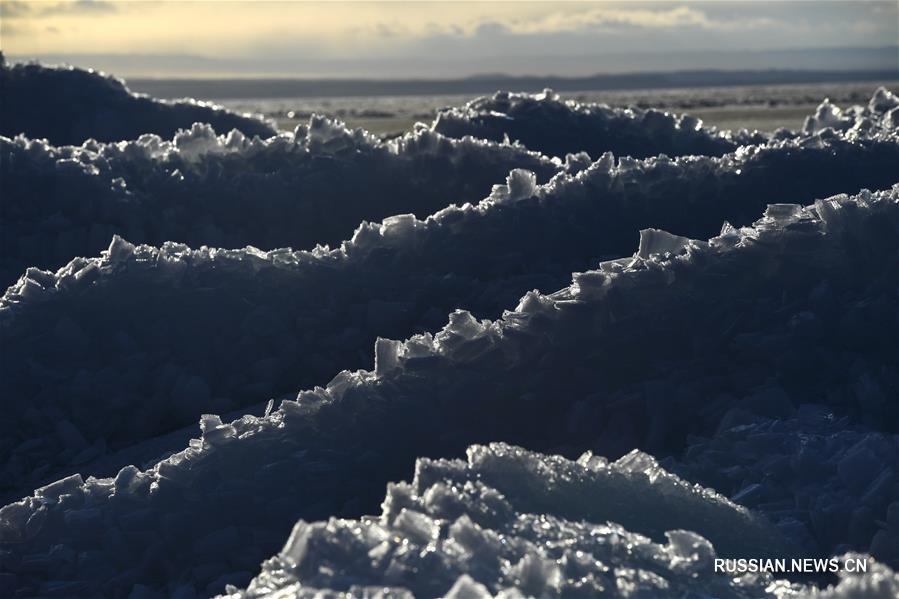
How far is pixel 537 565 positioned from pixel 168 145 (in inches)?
329

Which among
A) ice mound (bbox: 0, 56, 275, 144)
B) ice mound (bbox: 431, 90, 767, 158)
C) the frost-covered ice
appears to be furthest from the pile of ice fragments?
ice mound (bbox: 0, 56, 275, 144)

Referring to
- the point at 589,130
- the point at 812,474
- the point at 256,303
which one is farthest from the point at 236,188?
the point at 812,474

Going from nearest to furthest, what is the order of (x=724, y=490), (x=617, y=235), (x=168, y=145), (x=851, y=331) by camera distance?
(x=724, y=490)
(x=851, y=331)
(x=617, y=235)
(x=168, y=145)

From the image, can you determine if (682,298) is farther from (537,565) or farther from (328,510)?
(537,565)

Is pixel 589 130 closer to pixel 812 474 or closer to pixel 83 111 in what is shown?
pixel 83 111

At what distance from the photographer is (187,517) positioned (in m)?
5.24

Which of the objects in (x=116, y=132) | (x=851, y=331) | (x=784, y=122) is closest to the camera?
(x=851, y=331)

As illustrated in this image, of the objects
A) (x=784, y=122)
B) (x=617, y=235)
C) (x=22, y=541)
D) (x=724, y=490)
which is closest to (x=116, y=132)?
(x=617, y=235)

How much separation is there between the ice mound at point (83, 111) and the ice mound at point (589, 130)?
135 inches

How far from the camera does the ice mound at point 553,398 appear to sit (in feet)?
17.0

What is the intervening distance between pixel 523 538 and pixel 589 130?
31.8ft

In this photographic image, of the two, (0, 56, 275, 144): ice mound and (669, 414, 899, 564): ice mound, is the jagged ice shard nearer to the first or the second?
(669, 414, 899, 564): ice mound

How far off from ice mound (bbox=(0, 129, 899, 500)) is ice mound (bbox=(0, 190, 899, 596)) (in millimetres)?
1611

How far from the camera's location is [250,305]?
757 centimetres
